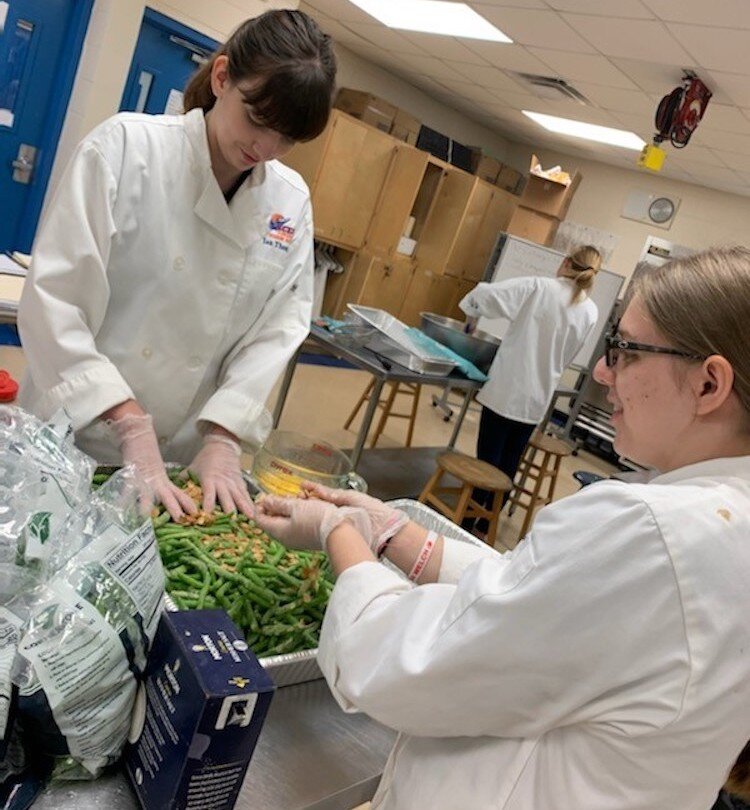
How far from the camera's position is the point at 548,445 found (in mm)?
4746

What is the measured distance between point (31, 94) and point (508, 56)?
331 cm

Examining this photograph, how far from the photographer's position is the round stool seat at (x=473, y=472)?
3.61 m

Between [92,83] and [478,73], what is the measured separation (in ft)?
11.1

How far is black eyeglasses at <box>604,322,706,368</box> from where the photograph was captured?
774 millimetres

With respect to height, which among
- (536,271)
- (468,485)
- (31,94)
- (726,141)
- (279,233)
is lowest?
(468,485)

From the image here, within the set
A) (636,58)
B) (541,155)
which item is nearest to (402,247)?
(541,155)

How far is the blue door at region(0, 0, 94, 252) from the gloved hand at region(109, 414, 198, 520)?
386cm

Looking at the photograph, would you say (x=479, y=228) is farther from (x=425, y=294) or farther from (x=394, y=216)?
(x=394, y=216)

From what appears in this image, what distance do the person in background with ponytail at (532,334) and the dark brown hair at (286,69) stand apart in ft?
10.1

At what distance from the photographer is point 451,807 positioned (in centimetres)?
79

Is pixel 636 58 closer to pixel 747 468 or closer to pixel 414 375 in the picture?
pixel 414 375

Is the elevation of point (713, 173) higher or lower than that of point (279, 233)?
higher

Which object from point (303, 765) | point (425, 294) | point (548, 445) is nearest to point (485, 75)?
point (425, 294)

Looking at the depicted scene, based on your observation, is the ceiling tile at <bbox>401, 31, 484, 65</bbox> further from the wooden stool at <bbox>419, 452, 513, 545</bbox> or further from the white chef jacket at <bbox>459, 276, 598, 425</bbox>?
the wooden stool at <bbox>419, 452, 513, 545</bbox>
